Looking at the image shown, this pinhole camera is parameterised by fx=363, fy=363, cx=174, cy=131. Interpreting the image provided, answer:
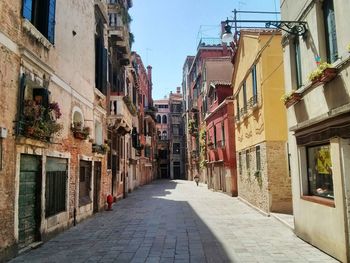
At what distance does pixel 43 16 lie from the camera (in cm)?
945

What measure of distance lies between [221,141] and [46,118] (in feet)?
56.7

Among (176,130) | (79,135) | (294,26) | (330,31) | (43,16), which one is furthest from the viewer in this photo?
(176,130)

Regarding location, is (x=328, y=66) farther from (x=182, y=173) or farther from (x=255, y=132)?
(x=182, y=173)

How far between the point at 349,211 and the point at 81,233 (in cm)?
716

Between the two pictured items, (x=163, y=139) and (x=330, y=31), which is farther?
(x=163, y=139)

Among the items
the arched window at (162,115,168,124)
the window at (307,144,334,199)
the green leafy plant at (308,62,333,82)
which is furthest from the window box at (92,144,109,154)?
the arched window at (162,115,168,124)

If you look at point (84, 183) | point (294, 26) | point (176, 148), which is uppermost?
point (176, 148)

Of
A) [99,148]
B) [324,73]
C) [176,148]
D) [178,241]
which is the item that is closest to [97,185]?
[99,148]

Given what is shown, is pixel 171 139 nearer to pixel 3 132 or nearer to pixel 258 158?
pixel 258 158

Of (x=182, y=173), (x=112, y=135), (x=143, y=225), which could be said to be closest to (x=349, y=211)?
(x=143, y=225)

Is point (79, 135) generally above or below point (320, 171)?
above

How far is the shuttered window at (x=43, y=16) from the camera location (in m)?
9.21

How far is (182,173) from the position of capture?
190 ft

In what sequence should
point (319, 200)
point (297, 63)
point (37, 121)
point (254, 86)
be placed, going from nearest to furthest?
point (319, 200) < point (37, 121) < point (297, 63) < point (254, 86)
